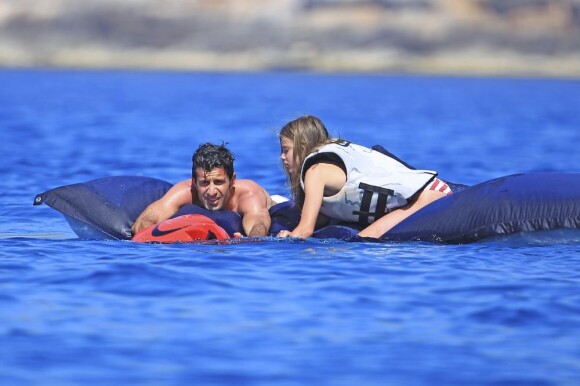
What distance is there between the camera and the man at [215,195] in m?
9.86

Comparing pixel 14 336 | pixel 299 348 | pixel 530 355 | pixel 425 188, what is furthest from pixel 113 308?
pixel 425 188

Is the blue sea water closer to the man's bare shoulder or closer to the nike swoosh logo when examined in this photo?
the nike swoosh logo

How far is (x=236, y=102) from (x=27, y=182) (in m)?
35.0

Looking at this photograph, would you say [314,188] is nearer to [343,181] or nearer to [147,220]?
[343,181]

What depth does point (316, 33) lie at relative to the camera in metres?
90.8

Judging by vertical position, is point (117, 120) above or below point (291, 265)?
above

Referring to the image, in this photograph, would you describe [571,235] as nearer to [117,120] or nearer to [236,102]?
[117,120]

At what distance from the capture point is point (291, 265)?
352 inches

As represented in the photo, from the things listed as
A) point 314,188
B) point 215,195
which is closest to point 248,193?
point 215,195

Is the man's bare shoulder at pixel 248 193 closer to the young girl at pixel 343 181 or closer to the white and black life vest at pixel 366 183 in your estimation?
the young girl at pixel 343 181

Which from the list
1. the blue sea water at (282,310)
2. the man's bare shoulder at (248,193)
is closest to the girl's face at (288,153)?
the blue sea water at (282,310)

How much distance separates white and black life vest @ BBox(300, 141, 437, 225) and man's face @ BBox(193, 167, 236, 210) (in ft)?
2.27

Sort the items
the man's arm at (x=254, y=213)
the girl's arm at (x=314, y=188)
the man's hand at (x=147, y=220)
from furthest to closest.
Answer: the man's hand at (x=147, y=220)
the man's arm at (x=254, y=213)
the girl's arm at (x=314, y=188)

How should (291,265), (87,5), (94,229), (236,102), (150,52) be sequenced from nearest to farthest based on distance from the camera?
(291,265) < (94,229) < (236,102) < (87,5) < (150,52)
